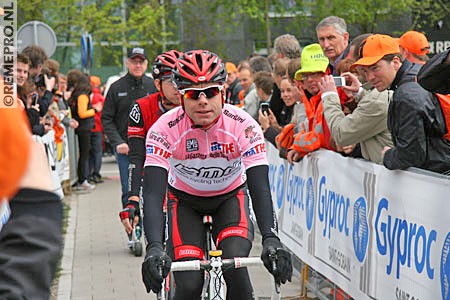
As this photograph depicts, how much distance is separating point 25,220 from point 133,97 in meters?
9.67

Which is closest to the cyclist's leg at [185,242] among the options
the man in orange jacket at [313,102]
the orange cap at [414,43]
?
the man in orange jacket at [313,102]

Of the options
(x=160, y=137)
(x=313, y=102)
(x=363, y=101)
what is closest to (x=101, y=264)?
(x=313, y=102)

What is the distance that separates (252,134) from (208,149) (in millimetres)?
286

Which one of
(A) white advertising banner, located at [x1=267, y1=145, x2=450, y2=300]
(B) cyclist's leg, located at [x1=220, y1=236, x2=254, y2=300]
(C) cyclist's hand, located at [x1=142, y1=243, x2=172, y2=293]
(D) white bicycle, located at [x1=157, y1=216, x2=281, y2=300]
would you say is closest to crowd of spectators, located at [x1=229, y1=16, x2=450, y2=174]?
(A) white advertising banner, located at [x1=267, y1=145, x2=450, y2=300]

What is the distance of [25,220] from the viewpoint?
2.27 meters

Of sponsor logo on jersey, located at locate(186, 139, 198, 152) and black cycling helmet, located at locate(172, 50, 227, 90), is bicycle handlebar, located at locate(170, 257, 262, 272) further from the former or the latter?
black cycling helmet, located at locate(172, 50, 227, 90)

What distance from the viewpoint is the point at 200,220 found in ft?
19.0

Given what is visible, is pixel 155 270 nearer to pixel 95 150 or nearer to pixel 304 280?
pixel 304 280

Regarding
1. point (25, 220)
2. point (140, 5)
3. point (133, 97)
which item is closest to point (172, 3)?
point (140, 5)

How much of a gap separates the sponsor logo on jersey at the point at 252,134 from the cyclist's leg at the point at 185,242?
2.08ft

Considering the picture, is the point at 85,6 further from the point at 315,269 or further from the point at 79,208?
the point at 315,269

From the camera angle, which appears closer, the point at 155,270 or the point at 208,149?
the point at 155,270

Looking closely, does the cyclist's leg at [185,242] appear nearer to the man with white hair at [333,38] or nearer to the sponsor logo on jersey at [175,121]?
the sponsor logo on jersey at [175,121]

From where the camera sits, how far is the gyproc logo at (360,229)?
667 centimetres
